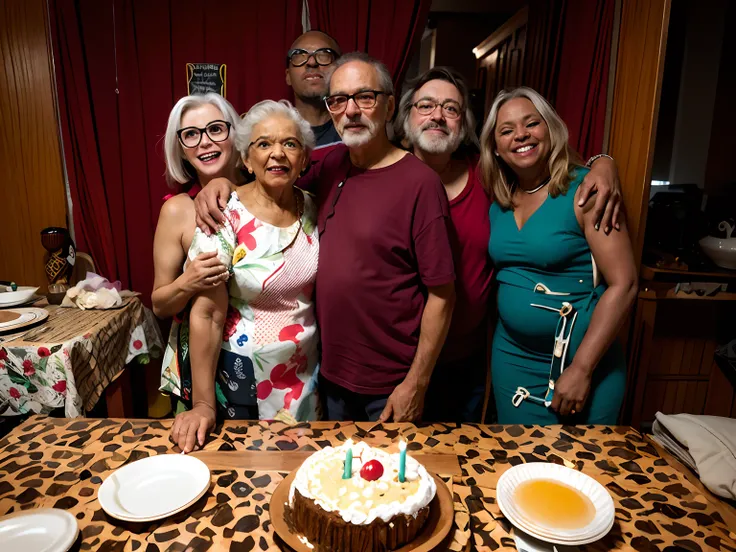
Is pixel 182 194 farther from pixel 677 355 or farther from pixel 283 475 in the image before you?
pixel 677 355

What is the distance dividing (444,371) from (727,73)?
286 centimetres

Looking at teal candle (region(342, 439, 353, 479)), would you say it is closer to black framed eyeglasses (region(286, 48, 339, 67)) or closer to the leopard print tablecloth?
the leopard print tablecloth

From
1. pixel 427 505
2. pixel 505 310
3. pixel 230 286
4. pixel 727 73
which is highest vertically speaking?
pixel 727 73

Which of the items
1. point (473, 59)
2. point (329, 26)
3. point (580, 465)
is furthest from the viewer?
point (473, 59)

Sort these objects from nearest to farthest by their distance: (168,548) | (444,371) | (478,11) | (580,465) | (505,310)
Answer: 1. (168,548)
2. (580,465)
3. (505,310)
4. (444,371)
5. (478,11)

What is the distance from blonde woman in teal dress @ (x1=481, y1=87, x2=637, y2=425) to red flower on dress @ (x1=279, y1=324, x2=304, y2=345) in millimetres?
768

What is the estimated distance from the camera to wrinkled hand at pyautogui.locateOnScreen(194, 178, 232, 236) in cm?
159

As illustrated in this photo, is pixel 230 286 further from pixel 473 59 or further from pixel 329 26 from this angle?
pixel 473 59

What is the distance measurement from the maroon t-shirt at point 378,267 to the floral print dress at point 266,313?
7cm

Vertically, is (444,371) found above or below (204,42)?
below

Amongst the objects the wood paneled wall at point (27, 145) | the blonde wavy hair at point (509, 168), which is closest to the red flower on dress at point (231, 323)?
the blonde wavy hair at point (509, 168)

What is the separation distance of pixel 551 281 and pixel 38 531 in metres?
1.58

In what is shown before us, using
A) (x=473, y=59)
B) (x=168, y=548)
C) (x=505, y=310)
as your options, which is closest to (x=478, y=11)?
(x=473, y=59)

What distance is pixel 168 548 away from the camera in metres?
0.90
